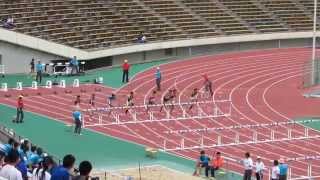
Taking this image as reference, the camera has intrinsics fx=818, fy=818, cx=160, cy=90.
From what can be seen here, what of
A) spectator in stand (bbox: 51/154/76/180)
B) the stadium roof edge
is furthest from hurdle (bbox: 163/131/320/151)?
the stadium roof edge

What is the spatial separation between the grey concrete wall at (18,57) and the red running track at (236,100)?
535cm

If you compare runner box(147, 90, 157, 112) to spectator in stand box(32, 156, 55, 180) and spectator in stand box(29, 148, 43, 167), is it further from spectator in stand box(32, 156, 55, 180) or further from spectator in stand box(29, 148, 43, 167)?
spectator in stand box(32, 156, 55, 180)

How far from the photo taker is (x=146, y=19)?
4844 centimetres

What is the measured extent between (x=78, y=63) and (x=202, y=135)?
16244 millimetres

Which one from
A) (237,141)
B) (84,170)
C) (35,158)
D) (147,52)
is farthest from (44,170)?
(147,52)

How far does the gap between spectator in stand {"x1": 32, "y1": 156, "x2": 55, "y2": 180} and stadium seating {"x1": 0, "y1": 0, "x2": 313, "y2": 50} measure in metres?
29.7

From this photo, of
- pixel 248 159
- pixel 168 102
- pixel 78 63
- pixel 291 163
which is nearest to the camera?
pixel 248 159

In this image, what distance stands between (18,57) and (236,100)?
13051mm

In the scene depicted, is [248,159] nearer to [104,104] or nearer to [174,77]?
[104,104]

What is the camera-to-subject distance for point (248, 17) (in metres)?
54.0

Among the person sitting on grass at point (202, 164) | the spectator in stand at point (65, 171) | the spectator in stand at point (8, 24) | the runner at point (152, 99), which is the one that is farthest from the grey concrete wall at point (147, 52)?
the spectator in stand at point (65, 171)

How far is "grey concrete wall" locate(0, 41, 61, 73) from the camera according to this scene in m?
40.6

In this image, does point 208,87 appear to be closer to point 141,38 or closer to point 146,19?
point 141,38

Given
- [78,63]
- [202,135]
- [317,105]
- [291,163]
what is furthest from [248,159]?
[78,63]
